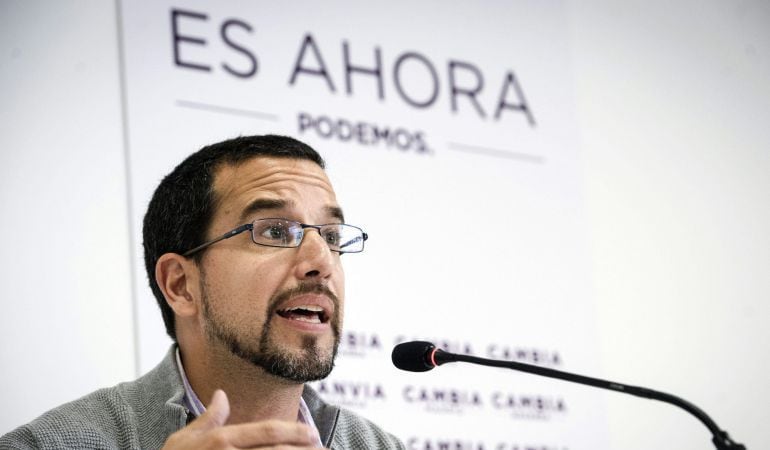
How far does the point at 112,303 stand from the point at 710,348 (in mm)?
2306

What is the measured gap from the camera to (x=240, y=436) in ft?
5.74

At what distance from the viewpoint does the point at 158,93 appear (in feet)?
10.4

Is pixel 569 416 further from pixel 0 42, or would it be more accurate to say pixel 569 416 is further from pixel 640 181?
pixel 0 42

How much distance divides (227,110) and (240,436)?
169 cm

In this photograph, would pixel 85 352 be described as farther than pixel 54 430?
Yes

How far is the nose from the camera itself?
2330 mm

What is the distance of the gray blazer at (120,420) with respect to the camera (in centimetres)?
206

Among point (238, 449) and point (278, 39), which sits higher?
point (278, 39)

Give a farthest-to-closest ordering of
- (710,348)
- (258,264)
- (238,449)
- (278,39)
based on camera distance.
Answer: (710,348) < (278,39) < (258,264) < (238,449)

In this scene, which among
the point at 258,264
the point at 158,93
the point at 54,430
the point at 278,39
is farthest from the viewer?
the point at 278,39

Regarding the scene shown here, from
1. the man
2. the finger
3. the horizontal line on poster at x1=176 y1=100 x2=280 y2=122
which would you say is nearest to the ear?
the man

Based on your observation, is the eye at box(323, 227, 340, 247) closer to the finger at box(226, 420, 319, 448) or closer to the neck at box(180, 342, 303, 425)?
the neck at box(180, 342, 303, 425)

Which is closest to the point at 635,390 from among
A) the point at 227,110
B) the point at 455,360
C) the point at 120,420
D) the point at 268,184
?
the point at 455,360

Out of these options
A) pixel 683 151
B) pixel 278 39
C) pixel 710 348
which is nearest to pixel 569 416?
pixel 710 348
